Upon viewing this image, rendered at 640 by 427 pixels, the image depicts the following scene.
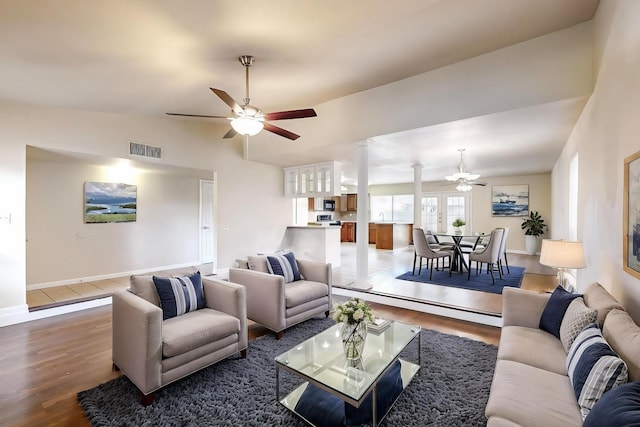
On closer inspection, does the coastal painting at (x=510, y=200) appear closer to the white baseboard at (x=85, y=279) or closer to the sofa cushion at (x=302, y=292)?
the sofa cushion at (x=302, y=292)

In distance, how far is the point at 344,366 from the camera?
197cm

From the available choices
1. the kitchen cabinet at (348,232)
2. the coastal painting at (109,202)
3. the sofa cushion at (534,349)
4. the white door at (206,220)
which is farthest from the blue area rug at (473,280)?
the kitchen cabinet at (348,232)

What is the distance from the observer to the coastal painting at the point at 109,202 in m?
5.18

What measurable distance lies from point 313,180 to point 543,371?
4.98 metres

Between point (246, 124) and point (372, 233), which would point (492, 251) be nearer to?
point (246, 124)

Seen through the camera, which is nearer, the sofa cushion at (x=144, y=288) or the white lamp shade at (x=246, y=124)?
the sofa cushion at (x=144, y=288)

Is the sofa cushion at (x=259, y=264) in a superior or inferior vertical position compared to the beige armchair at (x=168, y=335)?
superior

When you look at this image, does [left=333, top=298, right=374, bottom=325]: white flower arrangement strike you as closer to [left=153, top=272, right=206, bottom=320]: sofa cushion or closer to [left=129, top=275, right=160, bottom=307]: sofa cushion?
[left=153, top=272, right=206, bottom=320]: sofa cushion

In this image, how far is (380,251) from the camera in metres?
9.11

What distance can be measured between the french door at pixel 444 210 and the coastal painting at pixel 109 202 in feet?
27.3

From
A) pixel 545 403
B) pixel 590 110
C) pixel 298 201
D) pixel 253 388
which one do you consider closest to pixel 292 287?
pixel 253 388

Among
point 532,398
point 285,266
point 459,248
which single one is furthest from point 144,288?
point 459,248

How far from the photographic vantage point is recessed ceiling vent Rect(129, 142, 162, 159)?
14.9 feet

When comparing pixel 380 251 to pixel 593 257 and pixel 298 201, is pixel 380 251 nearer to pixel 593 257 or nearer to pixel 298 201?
pixel 298 201
